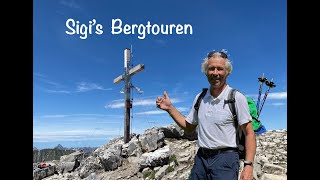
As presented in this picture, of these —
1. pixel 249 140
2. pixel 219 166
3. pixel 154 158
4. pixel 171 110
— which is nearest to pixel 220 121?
pixel 249 140

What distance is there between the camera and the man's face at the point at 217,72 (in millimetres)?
4723

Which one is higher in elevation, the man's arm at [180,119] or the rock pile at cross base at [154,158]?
the man's arm at [180,119]

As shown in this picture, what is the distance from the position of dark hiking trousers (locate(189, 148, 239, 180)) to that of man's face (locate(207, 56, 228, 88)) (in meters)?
0.92

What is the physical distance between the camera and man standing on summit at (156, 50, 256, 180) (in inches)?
178

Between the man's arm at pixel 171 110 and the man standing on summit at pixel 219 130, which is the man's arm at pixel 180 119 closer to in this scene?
the man's arm at pixel 171 110

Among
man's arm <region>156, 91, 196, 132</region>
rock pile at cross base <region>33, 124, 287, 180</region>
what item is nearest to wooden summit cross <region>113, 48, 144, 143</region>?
rock pile at cross base <region>33, 124, 287, 180</region>

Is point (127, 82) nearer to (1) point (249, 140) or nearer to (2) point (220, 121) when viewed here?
→ (2) point (220, 121)

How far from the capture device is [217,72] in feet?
A: 15.5

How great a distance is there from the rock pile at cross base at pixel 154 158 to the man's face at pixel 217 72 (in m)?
7.31

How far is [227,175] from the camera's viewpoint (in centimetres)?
451

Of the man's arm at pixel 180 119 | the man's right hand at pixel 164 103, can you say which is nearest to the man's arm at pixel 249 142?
the man's arm at pixel 180 119
